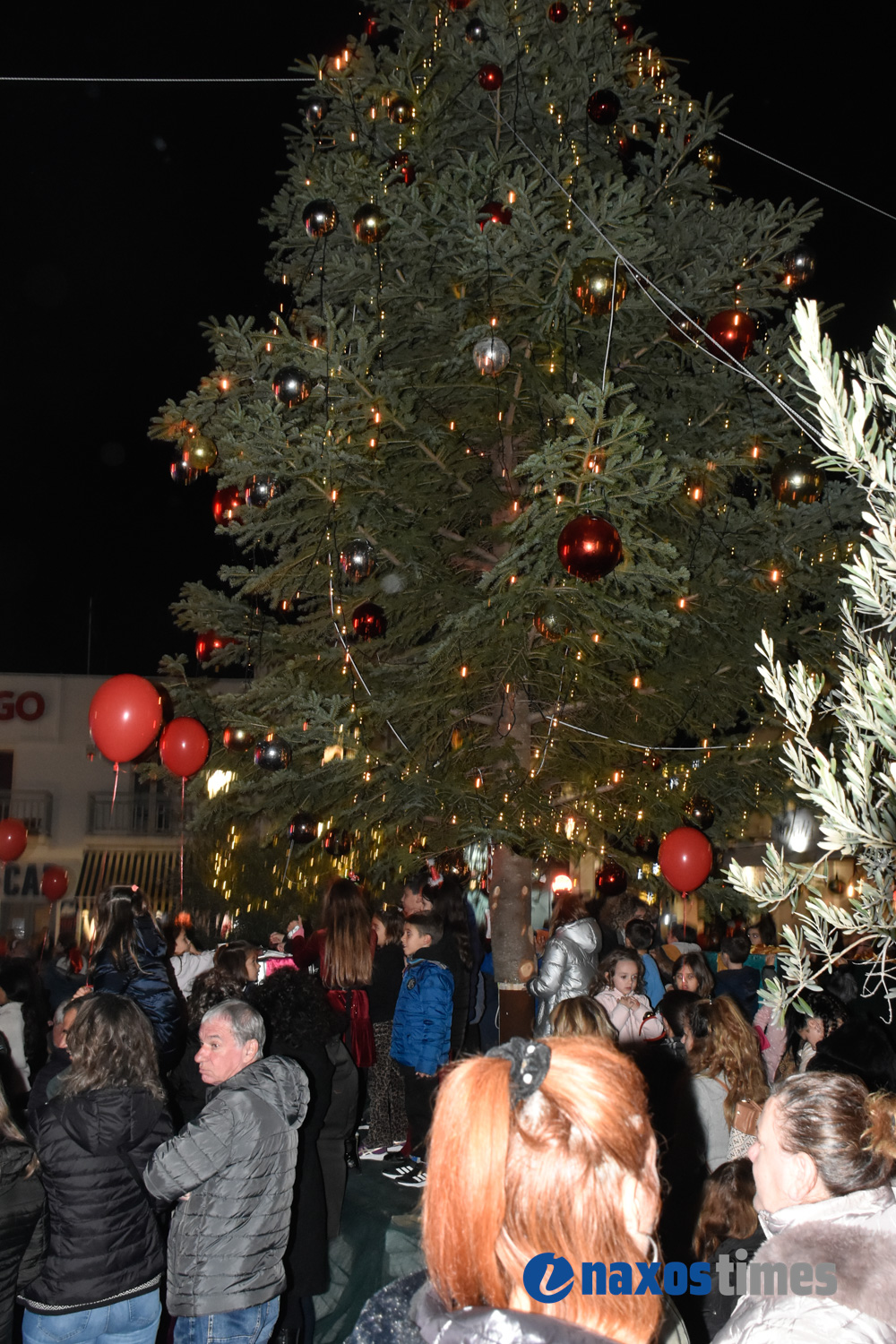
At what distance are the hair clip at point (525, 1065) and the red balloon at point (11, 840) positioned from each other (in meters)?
17.8

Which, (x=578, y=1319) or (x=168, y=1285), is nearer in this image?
(x=578, y=1319)

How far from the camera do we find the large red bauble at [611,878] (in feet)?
31.0

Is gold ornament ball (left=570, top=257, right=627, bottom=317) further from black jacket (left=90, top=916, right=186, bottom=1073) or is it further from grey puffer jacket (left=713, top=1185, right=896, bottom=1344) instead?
grey puffer jacket (left=713, top=1185, right=896, bottom=1344)

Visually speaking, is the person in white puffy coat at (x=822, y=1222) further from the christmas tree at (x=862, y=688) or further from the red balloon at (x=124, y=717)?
the red balloon at (x=124, y=717)

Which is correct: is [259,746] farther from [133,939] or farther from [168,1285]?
[168,1285]

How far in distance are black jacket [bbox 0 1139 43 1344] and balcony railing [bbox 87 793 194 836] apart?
1103 inches

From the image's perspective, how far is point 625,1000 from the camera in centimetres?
618

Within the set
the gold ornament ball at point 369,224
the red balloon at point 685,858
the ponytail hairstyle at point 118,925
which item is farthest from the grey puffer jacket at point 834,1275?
the gold ornament ball at point 369,224

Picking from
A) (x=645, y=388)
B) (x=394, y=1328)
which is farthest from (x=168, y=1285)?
(x=645, y=388)

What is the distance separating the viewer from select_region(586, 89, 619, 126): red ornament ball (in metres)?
8.17

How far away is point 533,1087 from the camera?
5.59 ft

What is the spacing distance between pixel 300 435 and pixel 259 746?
2498 mm

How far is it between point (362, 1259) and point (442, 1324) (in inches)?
200

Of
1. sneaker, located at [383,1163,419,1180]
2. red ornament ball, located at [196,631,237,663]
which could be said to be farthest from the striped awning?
sneaker, located at [383,1163,419,1180]
